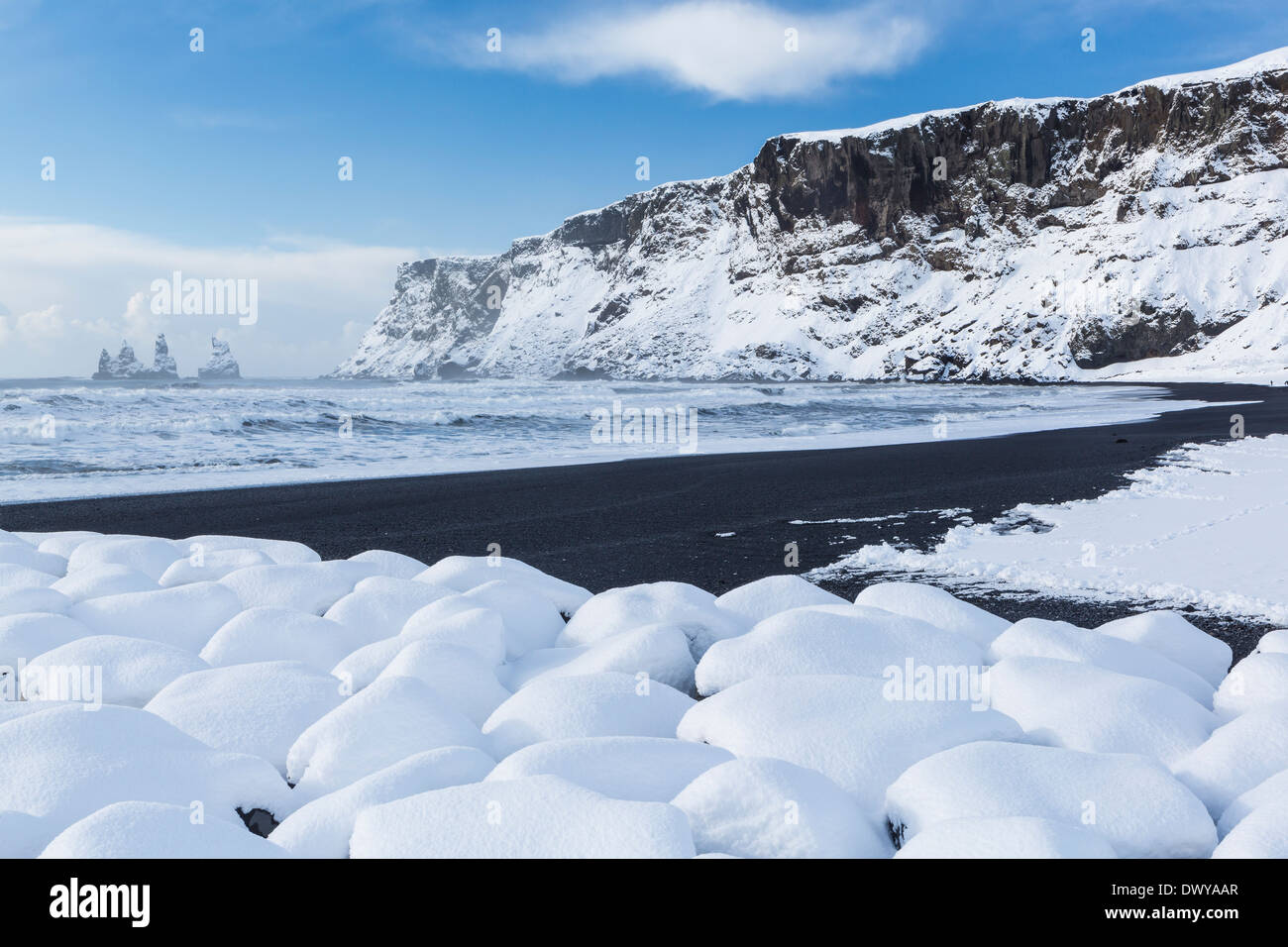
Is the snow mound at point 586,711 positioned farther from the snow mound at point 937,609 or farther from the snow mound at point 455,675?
the snow mound at point 937,609

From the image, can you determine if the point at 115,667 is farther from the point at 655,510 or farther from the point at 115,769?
the point at 655,510

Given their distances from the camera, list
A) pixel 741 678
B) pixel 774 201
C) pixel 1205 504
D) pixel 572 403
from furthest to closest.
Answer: pixel 774 201 < pixel 572 403 < pixel 1205 504 < pixel 741 678

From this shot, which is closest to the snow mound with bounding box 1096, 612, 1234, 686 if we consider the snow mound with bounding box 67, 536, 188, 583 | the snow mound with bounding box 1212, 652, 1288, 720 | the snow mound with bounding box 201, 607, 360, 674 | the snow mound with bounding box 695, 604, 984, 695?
the snow mound with bounding box 1212, 652, 1288, 720

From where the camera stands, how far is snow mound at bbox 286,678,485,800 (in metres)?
2.14

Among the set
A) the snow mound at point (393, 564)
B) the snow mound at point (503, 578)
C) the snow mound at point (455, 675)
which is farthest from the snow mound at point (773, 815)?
the snow mound at point (393, 564)

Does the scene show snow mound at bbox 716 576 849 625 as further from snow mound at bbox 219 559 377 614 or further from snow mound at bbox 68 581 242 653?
snow mound at bbox 68 581 242 653

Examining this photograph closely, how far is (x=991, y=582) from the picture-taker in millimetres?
5332

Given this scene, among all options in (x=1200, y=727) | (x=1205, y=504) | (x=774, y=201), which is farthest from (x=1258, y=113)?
(x=1200, y=727)

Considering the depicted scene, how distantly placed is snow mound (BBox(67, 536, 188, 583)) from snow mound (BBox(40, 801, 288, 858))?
2652 mm

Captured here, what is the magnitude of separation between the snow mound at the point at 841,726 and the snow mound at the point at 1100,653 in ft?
2.02

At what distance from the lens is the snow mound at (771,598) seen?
350 centimetres

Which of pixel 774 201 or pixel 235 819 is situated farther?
pixel 774 201
